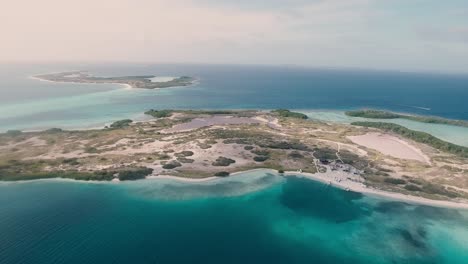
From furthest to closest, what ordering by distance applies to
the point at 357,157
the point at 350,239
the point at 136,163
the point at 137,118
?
the point at 137,118 < the point at 357,157 < the point at 136,163 < the point at 350,239

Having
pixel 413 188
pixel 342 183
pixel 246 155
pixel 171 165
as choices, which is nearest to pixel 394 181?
pixel 413 188

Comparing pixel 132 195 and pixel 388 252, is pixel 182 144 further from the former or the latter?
pixel 388 252

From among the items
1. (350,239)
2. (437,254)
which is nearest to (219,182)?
(350,239)

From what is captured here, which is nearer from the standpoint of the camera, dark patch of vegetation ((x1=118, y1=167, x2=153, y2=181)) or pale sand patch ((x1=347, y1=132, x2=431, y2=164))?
dark patch of vegetation ((x1=118, y1=167, x2=153, y2=181))

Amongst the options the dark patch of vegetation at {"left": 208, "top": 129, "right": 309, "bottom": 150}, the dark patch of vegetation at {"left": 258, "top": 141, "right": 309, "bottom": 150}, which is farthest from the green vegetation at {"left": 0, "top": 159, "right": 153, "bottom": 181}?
the dark patch of vegetation at {"left": 258, "top": 141, "right": 309, "bottom": 150}

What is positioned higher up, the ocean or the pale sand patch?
the pale sand patch

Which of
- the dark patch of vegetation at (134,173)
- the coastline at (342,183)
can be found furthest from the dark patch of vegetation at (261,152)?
the dark patch of vegetation at (134,173)

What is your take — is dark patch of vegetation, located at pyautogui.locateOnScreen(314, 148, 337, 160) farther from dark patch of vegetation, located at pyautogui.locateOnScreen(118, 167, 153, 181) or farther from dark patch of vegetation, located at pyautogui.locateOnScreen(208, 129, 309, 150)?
dark patch of vegetation, located at pyautogui.locateOnScreen(118, 167, 153, 181)

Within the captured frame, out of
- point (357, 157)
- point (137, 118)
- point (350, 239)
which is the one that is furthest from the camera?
point (137, 118)
